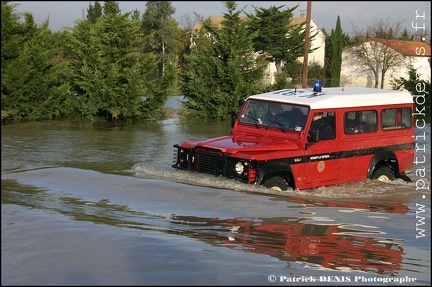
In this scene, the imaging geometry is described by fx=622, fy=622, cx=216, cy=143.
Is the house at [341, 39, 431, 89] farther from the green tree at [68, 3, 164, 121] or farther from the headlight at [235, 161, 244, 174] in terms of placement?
the headlight at [235, 161, 244, 174]

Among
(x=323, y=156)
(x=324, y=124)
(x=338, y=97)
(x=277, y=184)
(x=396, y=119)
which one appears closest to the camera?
(x=277, y=184)

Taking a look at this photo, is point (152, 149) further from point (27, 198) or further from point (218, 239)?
point (218, 239)

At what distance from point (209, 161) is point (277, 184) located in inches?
52.0

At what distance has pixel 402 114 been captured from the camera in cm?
1359

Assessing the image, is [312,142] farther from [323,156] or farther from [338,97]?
[338,97]

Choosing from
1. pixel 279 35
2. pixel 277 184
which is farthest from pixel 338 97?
pixel 279 35

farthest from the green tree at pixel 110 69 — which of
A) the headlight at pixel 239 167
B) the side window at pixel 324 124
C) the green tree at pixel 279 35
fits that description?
the green tree at pixel 279 35

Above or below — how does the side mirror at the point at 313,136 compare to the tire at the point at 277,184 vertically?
above

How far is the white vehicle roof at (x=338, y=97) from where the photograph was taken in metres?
12.1

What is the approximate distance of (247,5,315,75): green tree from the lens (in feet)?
Result: 159

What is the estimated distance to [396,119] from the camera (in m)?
13.5

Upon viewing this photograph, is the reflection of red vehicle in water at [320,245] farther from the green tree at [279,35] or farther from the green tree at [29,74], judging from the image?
the green tree at [279,35]

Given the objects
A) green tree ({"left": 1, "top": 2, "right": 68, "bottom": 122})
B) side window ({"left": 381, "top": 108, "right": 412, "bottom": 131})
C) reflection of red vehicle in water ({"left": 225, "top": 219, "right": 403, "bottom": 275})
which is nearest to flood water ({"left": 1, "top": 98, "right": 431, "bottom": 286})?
reflection of red vehicle in water ({"left": 225, "top": 219, "right": 403, "bottom": 275})

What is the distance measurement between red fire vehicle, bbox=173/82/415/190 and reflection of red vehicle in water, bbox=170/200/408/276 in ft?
7.04
